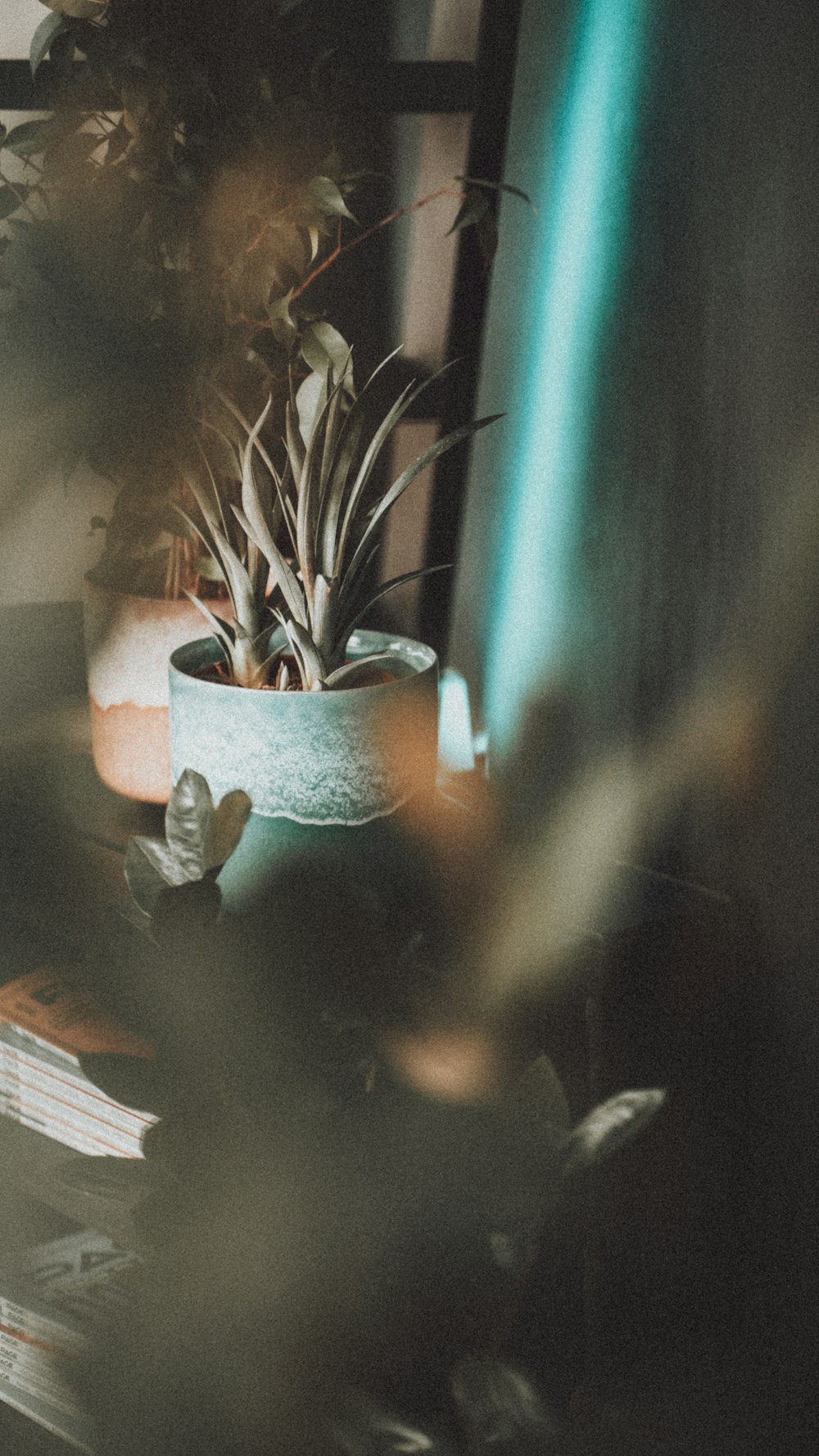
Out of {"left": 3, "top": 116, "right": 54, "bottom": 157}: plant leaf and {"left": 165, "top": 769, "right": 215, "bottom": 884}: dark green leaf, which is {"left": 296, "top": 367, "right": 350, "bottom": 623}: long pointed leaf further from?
{"left": 3, "top": 116, "right": 54, "bottom": 157}: plant leaf

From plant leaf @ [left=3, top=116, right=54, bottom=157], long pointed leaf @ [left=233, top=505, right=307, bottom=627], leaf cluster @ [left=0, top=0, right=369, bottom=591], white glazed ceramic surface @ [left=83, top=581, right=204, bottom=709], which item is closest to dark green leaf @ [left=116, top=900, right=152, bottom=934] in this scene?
long pointed leaf @ [left=233, top=505, right=307, bottom=627]

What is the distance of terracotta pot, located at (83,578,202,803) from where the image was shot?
88 centimetres

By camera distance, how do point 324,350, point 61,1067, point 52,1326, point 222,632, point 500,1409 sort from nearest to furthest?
point 500,1409, point 52,1326, point 61,1067, point 222,632, point 324,350

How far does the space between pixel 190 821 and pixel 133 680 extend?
384mm

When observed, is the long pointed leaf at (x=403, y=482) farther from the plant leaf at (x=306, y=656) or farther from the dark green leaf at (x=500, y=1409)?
the dark green leaf at (x=500, y=1409)

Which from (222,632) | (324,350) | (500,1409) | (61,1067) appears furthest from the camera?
(324,350)

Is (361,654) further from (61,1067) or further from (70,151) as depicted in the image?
(70,151)

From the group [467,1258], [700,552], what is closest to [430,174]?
[700,552]

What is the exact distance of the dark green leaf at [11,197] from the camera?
875 millimetres

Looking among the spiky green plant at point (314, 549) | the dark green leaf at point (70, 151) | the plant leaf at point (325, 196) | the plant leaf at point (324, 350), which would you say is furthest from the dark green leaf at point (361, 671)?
the dark green leaf at point (70, 151)

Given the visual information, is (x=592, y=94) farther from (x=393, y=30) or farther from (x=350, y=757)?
(x=350, y=757)

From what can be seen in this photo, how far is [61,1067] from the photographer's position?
63 cm

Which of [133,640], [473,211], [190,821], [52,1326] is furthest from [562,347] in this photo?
[52,1326]

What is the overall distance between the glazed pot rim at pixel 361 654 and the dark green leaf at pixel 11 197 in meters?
0.42
